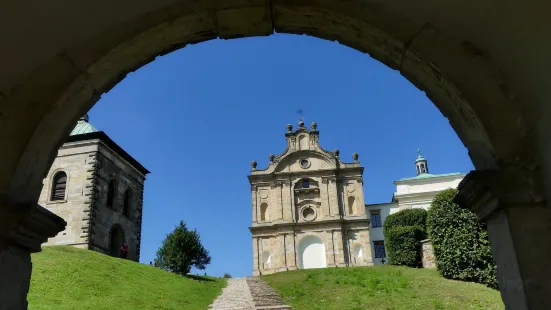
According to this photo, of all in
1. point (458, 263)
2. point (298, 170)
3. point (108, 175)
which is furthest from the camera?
point (298, 170)

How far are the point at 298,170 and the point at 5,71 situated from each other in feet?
120

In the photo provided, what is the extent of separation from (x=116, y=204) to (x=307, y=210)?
1712 centimetres

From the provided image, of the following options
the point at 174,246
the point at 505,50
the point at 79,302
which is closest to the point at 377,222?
the point at 174,246

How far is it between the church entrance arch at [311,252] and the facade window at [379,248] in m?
7.28

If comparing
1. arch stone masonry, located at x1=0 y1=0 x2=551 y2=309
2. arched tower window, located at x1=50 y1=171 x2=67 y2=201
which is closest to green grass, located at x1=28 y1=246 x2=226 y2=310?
arched tower window, located at x1=50 y1=171 x2=67 y2=201

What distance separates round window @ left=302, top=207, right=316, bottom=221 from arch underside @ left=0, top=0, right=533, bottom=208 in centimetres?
3515

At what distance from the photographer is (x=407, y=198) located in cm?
4262

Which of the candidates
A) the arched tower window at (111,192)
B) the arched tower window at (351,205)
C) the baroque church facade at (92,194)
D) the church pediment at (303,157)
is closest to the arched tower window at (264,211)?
the church pediment at (303,157)

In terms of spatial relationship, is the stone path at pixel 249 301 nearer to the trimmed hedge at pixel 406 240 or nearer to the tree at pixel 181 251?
the tree at pixel 181 251

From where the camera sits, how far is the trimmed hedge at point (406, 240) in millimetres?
29625

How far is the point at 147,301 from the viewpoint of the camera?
575 inches

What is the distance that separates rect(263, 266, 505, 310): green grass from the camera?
13414 mm

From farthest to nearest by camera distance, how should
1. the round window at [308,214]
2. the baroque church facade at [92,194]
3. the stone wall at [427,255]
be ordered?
1. the round window at [308,214]
2. the stone wall at [427,255]
3. the baroque church facade at [92,194]

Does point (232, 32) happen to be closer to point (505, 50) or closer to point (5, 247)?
point (505, 50)
